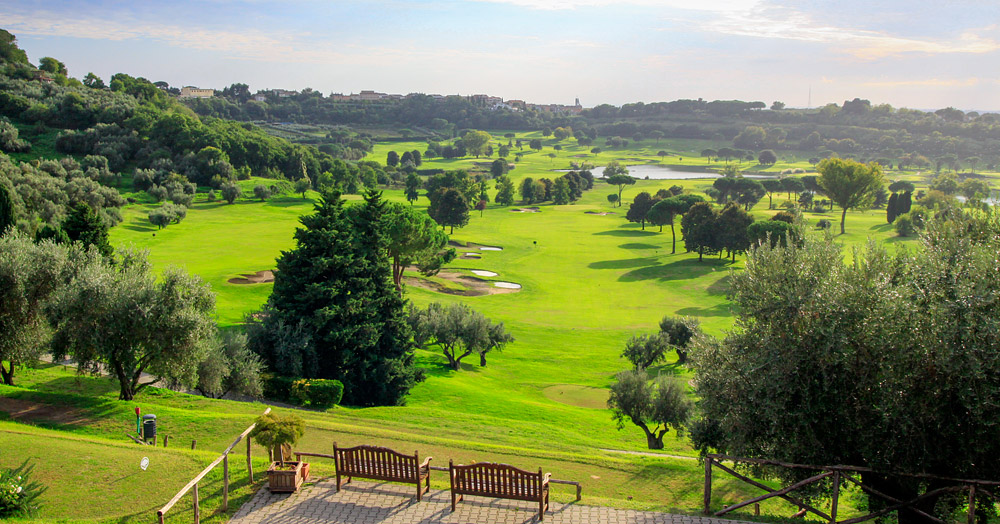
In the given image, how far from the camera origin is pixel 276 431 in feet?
50.1

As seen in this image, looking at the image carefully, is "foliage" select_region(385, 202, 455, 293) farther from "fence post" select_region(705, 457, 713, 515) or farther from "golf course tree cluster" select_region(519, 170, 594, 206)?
"golf course tree cluster" select_region(519, 170, 594, 206)

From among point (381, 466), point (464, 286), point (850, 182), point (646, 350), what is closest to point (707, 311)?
point (646, 350)

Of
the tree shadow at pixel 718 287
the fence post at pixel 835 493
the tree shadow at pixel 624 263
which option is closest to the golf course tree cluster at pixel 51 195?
the fence post at pixel 835 493

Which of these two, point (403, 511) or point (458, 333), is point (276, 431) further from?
point (458, 333)

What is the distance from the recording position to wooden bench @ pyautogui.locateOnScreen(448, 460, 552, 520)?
14484 millimetres

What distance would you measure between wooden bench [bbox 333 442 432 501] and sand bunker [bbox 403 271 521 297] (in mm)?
46553

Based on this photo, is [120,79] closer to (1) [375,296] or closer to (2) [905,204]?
(1) [375,296]

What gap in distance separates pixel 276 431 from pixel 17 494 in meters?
5.56

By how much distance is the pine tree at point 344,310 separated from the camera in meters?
33.2

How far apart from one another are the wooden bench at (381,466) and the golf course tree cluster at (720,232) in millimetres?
68772

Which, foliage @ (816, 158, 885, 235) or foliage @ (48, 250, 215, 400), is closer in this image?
foliage @ (48, 250, 215, 400)

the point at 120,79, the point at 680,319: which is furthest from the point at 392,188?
the point at 680,319

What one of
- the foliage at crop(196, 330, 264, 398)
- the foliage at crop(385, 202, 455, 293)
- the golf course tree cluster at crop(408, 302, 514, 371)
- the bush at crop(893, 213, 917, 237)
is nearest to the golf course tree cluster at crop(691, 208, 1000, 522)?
the foliage at crop(196, 330, 264, 398)

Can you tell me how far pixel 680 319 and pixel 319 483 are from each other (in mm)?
35462
